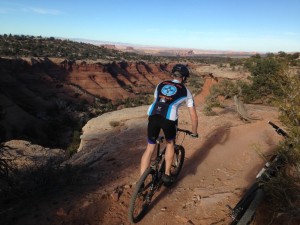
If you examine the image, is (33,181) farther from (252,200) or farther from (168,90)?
(252,200)

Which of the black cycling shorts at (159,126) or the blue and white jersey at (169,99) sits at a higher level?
the blue and white jersey at (169,99)

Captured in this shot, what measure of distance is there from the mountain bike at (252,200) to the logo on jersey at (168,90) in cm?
171

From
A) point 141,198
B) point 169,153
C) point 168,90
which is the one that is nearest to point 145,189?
point 141,198

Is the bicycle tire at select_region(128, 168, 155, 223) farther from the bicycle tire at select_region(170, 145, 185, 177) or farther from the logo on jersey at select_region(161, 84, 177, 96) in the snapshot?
the logo on jersey at select_region(161, 84, 177, 96)

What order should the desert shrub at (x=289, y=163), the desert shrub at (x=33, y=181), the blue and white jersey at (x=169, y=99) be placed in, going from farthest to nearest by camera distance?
the desert shrub at (x=33, y=181) < the blue and white jersey at (x=169, y=99) < the desert shrub at (x=289, y=163)

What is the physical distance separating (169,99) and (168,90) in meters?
0.15

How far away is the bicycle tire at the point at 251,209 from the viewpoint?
353 centimetres

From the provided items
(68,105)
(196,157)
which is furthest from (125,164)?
(68,105)

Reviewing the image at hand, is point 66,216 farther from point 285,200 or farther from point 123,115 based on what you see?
point 123,115

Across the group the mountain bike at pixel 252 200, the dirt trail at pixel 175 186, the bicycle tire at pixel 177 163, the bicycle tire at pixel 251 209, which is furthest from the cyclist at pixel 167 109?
the bicycle tire at pixel 251 209

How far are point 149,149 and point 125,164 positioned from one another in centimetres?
256

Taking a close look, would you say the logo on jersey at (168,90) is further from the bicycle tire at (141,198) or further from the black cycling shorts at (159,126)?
the bicycle tire at (141,198)

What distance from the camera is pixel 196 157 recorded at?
23.8 ft

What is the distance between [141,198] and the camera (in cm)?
463
